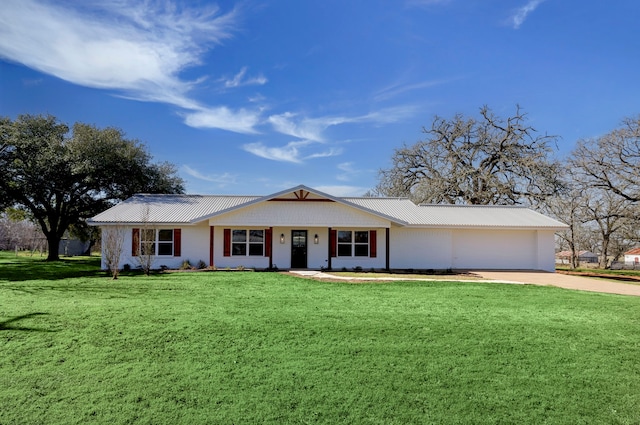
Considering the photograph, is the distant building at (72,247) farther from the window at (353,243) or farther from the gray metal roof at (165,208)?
the window at (353,243)

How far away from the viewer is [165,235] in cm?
2248

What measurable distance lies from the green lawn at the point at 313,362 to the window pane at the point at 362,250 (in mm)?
11742

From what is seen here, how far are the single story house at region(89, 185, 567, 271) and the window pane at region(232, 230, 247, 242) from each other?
5 centimetres

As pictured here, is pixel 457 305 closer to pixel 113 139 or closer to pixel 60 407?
pixel 60 407

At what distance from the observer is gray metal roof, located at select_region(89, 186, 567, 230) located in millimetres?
22109

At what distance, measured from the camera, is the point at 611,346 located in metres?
7.75

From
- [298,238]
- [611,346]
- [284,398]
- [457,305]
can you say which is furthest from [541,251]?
[284,398]

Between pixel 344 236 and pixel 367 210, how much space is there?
2.08 m

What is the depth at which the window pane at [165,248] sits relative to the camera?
2241cm

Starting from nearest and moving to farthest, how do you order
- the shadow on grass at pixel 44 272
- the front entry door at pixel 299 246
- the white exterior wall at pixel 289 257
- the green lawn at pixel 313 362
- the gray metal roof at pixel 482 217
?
the green lawn at pixel 313 362 < the shadow on grass at pixel 44 272 < the white exterior wall at pixel 289 257 < the front entry door at pixel 299 246 < the gray metal roof at pixel 482 217

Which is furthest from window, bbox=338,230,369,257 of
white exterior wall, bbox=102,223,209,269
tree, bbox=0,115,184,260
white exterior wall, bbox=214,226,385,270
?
tree, bbox=0,115,184,260

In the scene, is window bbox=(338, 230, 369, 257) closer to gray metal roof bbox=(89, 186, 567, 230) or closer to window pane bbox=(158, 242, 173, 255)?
gray metal roof bbox=(89, 186, 567, 230)

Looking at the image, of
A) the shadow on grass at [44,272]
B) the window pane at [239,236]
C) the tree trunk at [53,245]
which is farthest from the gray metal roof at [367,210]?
the tree trunk at [53,245]

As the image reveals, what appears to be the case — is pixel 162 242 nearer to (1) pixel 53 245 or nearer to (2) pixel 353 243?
(2) pixel 353 243
